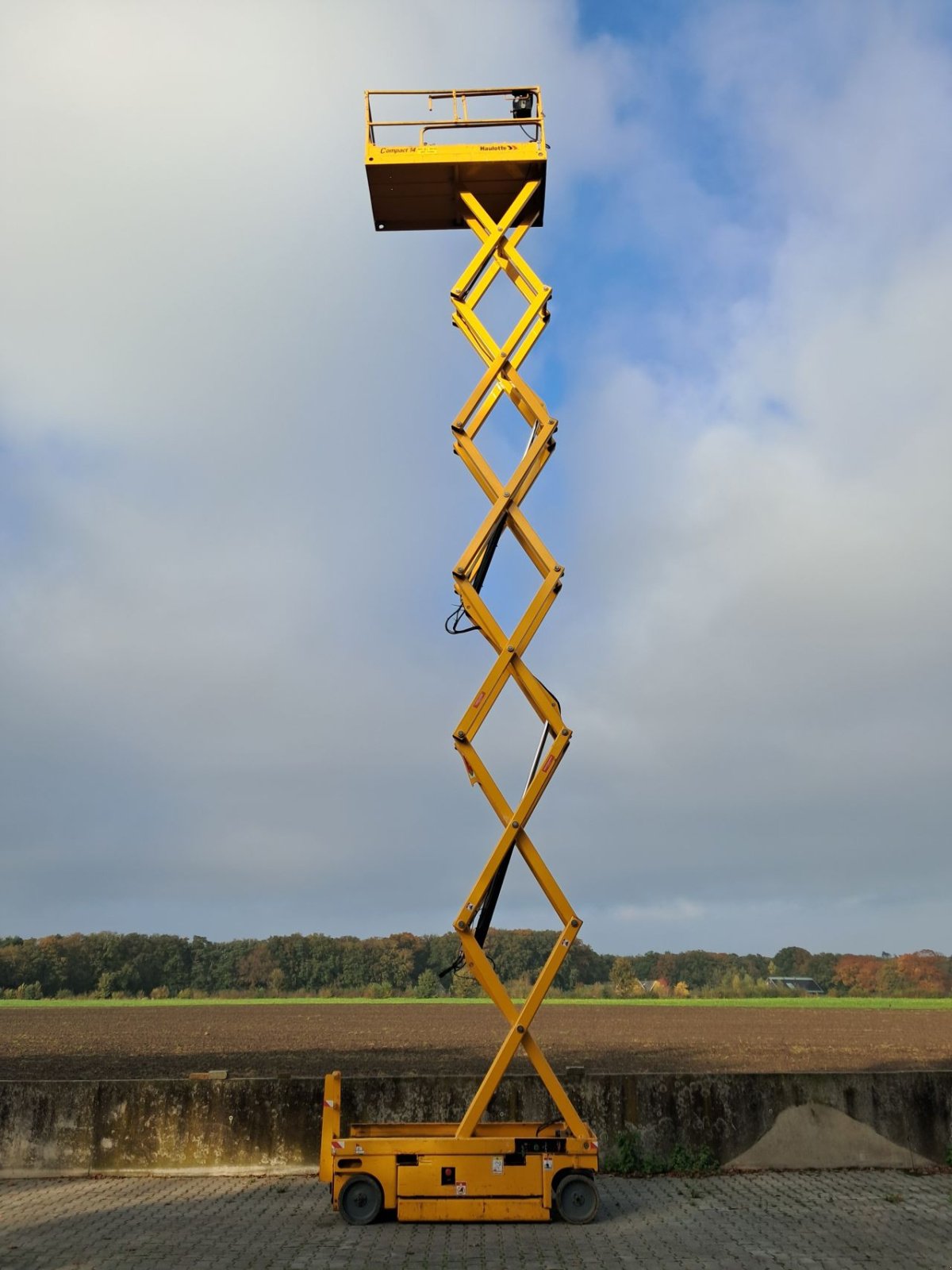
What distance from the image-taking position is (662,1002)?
65500 mm

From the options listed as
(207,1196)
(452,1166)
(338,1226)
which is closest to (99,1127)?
(207,1196)

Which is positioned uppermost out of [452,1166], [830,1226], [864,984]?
[864,984]

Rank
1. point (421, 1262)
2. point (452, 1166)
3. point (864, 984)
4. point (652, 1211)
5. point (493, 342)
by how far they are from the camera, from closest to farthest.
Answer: point (421, 1262) < point (452, 1166) < point (652, 1211) < point (493, 342) < point (864, 984)

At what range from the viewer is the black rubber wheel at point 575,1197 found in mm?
8250

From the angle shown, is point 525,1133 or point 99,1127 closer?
point 525,1133

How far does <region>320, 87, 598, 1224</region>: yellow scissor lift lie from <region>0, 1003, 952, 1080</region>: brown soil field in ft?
33.5

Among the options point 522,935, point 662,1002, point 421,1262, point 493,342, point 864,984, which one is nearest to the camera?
point 421,1262

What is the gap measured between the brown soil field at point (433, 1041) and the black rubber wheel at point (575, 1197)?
33.7 ft

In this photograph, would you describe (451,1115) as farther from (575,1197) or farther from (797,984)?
(797,984)

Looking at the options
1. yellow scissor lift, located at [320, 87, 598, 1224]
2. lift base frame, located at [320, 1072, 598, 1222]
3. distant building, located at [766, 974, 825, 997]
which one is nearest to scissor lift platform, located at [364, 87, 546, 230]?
yellow scissor lift, located at [320, 87, 598, 1224]

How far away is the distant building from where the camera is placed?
7997 centimetres

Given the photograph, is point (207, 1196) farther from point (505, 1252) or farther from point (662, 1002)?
point (662, 1002)

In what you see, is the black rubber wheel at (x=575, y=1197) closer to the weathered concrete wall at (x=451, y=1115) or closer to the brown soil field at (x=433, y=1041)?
the weathered concrete wall at (x=451, y=1115)

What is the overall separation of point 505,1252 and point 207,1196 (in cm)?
330
